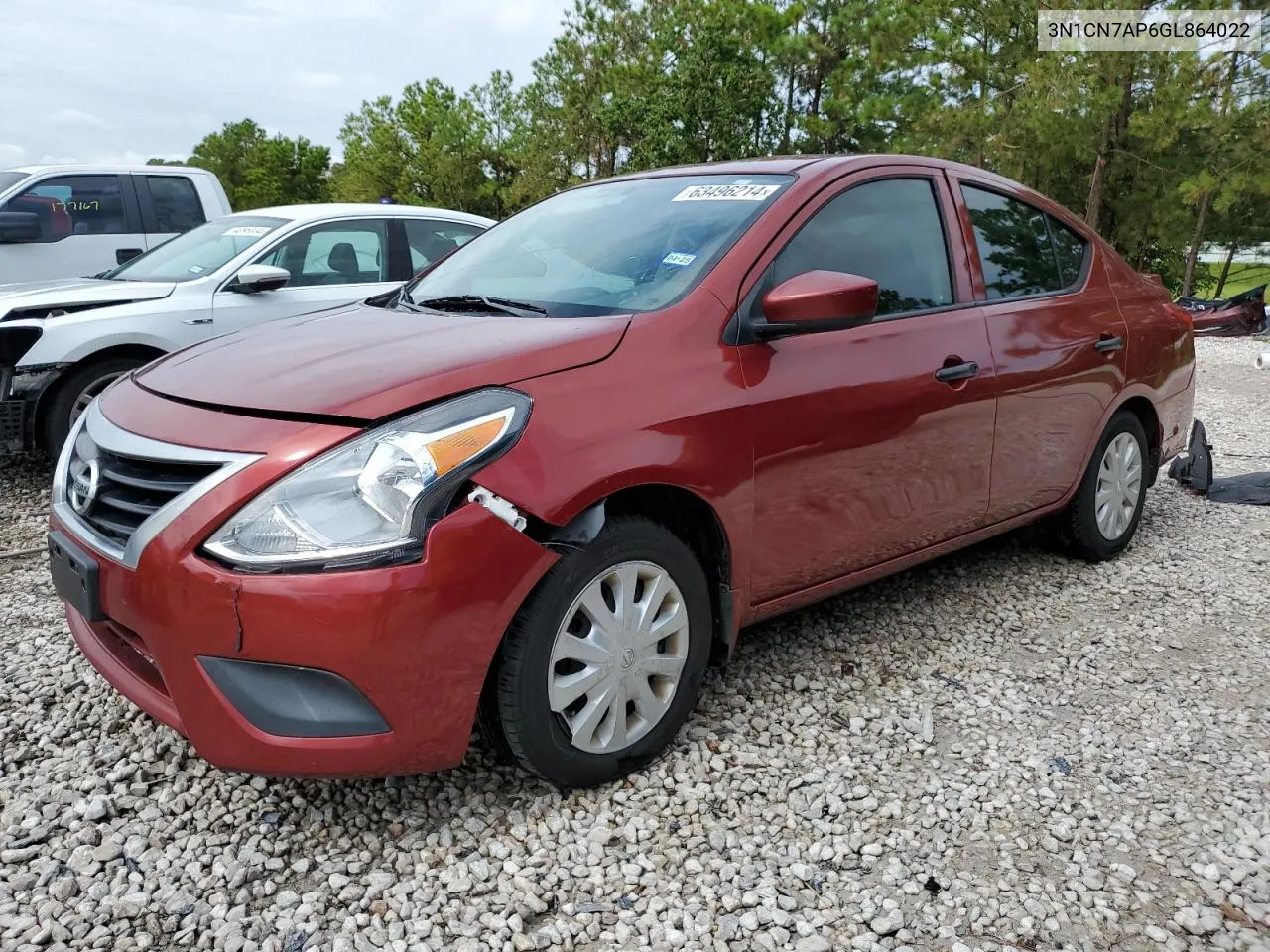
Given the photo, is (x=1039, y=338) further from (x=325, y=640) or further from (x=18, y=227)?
(x=18, y=227)

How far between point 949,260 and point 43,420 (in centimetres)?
458

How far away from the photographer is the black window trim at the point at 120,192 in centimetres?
783

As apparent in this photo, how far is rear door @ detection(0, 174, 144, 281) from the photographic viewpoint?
7.80 m

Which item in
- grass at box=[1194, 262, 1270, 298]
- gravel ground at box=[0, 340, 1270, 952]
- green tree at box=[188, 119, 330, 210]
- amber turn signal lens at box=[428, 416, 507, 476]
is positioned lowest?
grass at box=[1194, 262, 1270, 298]

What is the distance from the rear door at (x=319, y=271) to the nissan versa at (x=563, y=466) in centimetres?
Answer: 267

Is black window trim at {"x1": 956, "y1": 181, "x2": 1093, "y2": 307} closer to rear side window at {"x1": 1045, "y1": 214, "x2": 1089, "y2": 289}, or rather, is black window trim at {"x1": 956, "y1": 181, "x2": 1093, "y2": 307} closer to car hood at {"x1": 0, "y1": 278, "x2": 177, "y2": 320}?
rear side window at {"x1": 1045, "y1": 214, "x2": 1089, "y2": 289}

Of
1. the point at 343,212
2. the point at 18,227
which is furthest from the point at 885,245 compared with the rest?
the point at 18,227

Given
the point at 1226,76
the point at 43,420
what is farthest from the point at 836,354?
the point at 1226,76

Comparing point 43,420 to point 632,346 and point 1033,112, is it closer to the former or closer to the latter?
point 632,346

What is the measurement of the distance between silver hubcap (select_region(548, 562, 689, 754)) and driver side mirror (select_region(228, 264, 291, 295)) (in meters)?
4.00

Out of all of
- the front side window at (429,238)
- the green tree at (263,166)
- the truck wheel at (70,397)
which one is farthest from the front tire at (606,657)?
the green tree at (263,166)

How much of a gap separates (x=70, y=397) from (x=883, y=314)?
4.32 meters

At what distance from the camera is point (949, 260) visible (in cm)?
338

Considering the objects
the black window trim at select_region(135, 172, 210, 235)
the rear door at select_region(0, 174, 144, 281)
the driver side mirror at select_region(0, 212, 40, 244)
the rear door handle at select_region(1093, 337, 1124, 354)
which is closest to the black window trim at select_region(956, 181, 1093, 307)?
the rear door handle at select_region(1093, 337, 1124, 354)
